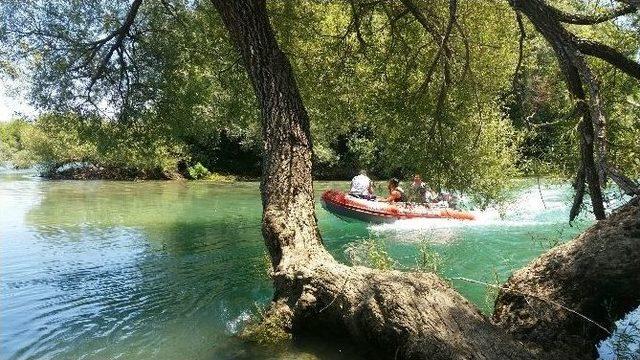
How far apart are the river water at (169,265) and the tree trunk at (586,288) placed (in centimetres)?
163

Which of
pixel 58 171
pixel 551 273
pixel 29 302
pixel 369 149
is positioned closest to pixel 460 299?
pixel 551 273

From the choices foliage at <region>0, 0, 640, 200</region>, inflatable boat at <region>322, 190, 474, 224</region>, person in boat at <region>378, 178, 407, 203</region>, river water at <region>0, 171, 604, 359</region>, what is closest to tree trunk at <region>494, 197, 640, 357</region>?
river water at <region>0, 171, 604, 359</region>

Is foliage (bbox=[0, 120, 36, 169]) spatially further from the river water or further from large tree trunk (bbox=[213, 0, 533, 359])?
large tree trunk (bbox=[213, 0, 533, 359])

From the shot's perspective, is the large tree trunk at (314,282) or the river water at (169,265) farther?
the river water at (169,265)

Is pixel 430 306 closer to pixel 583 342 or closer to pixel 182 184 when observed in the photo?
pixel 583 342

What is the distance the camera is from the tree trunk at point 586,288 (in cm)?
414

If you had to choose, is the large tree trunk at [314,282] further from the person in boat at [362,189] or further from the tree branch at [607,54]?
the person in boat at [362,189]

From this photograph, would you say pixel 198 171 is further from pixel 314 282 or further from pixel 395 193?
pixel 314 282

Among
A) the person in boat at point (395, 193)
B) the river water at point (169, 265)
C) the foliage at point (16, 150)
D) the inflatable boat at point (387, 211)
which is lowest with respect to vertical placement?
the river water at point (169, 265)

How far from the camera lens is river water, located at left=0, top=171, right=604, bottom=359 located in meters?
6.11

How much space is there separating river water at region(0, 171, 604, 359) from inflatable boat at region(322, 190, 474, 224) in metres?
0.26

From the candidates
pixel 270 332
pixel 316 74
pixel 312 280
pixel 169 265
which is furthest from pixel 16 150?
pixel 312 280

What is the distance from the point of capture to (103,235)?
1366 cm

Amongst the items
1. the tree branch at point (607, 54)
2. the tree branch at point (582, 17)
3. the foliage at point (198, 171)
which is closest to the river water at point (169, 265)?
the tree branch at point (607, 54)
